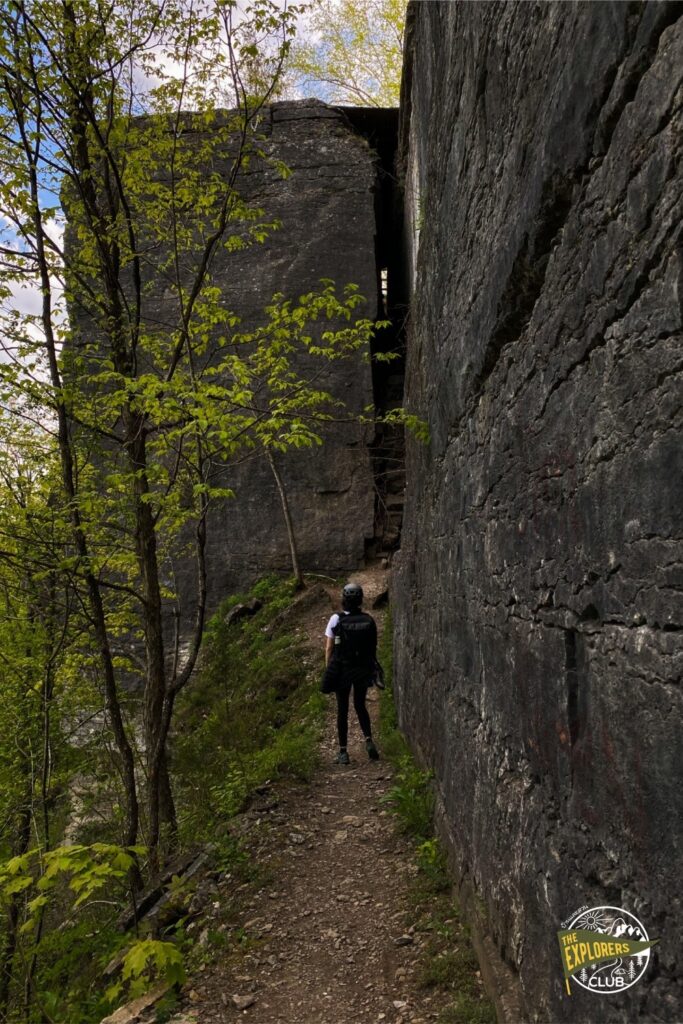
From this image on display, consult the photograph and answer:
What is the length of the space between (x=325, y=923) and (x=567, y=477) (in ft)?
12.3

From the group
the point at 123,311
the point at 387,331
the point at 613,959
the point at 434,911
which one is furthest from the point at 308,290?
the point at 613,959

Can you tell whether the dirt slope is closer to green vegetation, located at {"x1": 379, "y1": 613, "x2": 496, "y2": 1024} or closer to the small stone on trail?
the small stone on trail

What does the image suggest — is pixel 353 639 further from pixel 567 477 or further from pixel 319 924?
pixel 567 477

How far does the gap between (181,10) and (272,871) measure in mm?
7176

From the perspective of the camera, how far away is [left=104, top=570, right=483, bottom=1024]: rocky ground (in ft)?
12.4

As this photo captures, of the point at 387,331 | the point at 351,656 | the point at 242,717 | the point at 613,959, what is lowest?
the point at 242,717

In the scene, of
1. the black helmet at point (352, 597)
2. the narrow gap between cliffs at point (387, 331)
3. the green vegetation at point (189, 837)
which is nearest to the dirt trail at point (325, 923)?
the green vegetation at point (189, 837)

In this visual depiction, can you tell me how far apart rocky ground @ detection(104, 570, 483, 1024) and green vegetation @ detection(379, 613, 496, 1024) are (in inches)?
3.1

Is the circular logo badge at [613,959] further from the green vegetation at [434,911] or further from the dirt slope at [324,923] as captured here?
the dirt slope at [324,923]

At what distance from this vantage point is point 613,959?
178 cm

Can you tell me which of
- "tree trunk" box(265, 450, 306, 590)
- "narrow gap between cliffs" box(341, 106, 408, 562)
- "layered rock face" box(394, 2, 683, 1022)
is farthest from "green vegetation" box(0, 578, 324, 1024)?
"narrow gap between cliffs" box(341, 106, 408, 562)

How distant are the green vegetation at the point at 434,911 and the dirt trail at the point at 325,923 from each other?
3.8 inches

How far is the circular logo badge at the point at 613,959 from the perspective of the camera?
1.66 meters

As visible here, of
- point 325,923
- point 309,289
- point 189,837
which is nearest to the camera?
point 325,923
